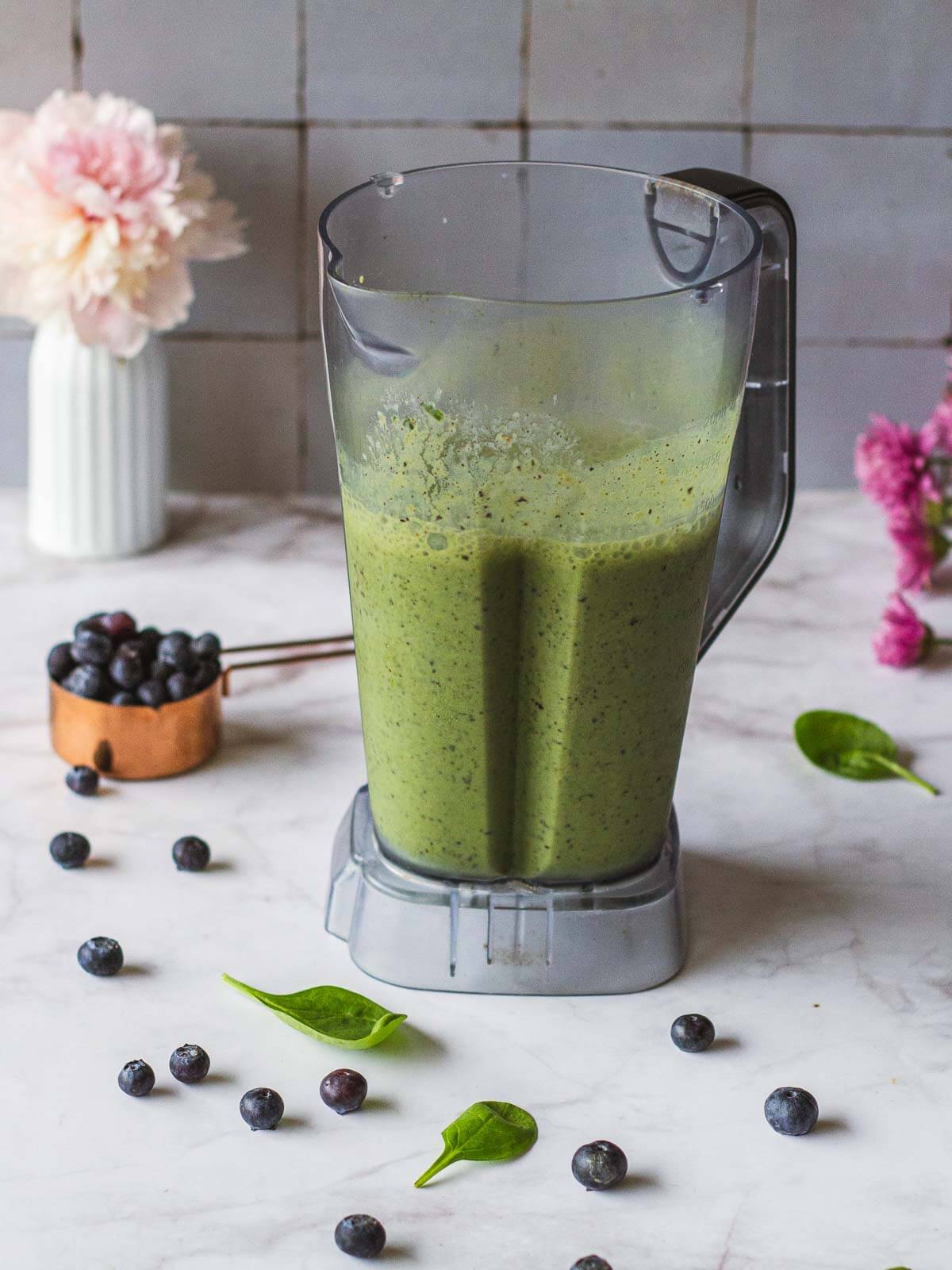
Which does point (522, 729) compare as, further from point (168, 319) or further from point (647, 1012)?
point (168, 319)

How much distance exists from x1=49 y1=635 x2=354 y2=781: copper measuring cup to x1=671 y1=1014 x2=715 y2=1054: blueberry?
13.5 inches

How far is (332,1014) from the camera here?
68 centimetres

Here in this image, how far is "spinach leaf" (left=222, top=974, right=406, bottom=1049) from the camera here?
67 cm

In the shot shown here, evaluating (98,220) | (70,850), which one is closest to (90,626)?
(70,850)

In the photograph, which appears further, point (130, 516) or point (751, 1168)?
point (130, 516)

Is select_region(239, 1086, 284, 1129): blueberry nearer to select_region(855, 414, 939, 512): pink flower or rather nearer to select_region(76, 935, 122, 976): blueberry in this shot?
select_region(76, 935, 122, 976): blueberry

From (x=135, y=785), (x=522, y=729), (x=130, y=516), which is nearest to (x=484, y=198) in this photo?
(x=522, y=729)

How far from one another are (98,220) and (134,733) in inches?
15.1

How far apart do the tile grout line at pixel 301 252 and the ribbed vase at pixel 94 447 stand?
0.45ft

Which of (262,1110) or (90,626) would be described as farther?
(90,626)

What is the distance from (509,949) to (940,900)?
0.78 feet

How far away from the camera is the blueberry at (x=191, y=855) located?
2.61 ft

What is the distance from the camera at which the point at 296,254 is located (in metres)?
1.22

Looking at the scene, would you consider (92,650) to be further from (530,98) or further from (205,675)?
(530,98)
